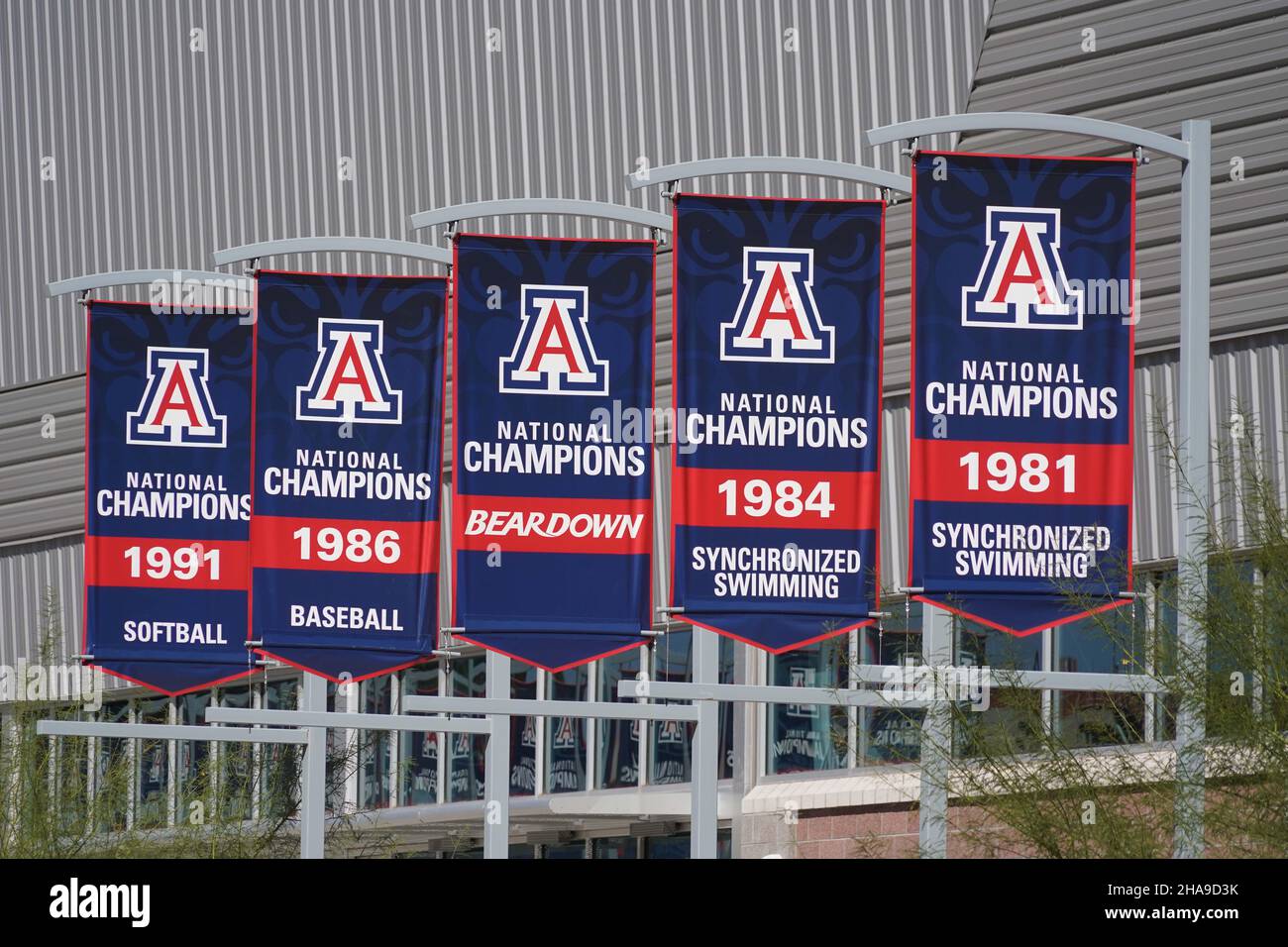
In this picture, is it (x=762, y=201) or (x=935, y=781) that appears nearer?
(x=935, y=781)

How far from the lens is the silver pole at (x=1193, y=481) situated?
12047 millimetres

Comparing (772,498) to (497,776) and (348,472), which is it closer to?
(348,472)

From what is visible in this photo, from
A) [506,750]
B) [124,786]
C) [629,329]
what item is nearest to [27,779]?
[124,786]

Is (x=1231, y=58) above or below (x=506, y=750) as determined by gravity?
above

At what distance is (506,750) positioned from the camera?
18484 mm

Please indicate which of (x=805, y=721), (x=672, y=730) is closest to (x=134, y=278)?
(x=805, y=721)

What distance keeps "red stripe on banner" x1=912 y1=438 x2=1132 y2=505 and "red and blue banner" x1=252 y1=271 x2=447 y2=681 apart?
15.8ft

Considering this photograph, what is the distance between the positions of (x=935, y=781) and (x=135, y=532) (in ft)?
27.2

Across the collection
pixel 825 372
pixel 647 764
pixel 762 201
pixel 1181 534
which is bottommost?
pixel 647 764

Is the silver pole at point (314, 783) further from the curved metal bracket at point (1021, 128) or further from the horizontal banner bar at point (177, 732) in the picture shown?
the curved metal bracket at point (1021, 128)

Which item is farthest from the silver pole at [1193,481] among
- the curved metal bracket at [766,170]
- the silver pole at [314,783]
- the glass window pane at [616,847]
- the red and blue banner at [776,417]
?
the glass window pane at [616,847]

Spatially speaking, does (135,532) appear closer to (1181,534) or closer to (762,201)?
(762,201)
